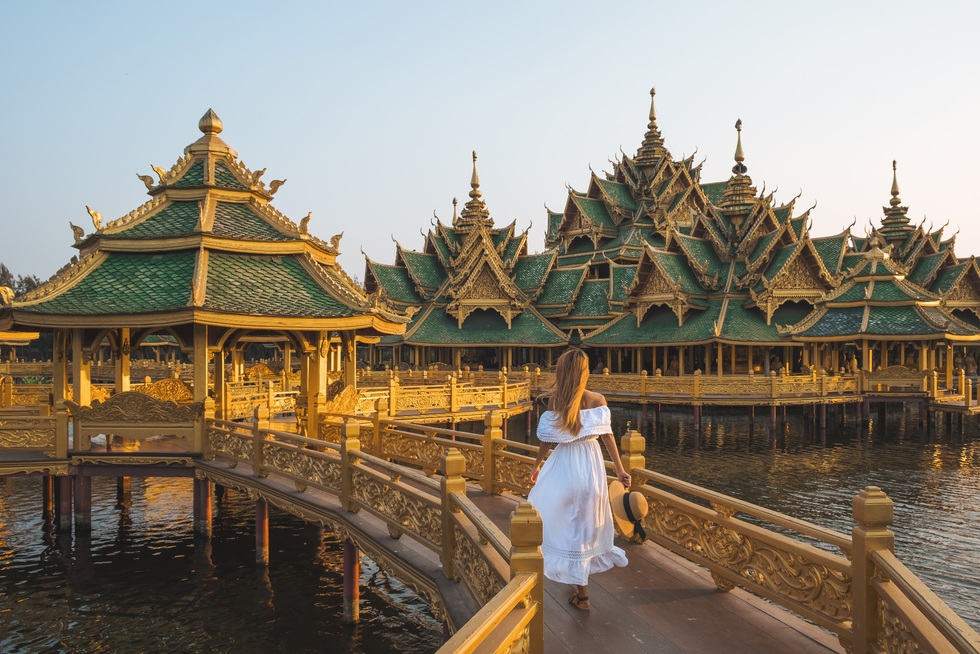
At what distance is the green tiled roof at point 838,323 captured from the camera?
2781cm

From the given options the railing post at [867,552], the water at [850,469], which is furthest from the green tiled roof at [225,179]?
the railing post at [867,552]

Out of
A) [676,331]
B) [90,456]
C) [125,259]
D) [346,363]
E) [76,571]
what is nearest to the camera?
[76,571]

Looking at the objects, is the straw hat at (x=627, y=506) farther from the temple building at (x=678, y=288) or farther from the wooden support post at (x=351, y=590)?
the temple building at (x=678, y=288)

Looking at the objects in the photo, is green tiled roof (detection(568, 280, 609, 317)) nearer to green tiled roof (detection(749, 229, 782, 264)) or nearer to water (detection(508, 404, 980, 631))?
green tiled roof (detection(749, 229, 782, 264))

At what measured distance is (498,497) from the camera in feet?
30.4

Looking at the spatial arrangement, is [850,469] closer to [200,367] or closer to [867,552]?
[867,552]

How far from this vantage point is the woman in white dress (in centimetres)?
497

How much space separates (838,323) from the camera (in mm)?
28469

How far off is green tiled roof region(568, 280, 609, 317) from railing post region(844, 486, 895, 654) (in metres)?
32.9

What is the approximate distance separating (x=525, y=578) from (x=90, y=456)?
10813 mm

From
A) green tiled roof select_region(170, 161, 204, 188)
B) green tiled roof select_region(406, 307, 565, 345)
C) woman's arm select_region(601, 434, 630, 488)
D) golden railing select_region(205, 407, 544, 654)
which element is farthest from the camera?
green tiled roof select_region(406, 307, 565, 345)

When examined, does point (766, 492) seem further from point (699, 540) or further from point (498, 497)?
point (699, 540)

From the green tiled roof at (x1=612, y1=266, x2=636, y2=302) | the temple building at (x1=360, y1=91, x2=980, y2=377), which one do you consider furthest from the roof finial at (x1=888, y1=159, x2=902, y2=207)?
the green tiled roof at (x1=612, y1=266, x2=636, y2=302)

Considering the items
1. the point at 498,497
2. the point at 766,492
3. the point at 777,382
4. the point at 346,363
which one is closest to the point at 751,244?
the point at 777,382
